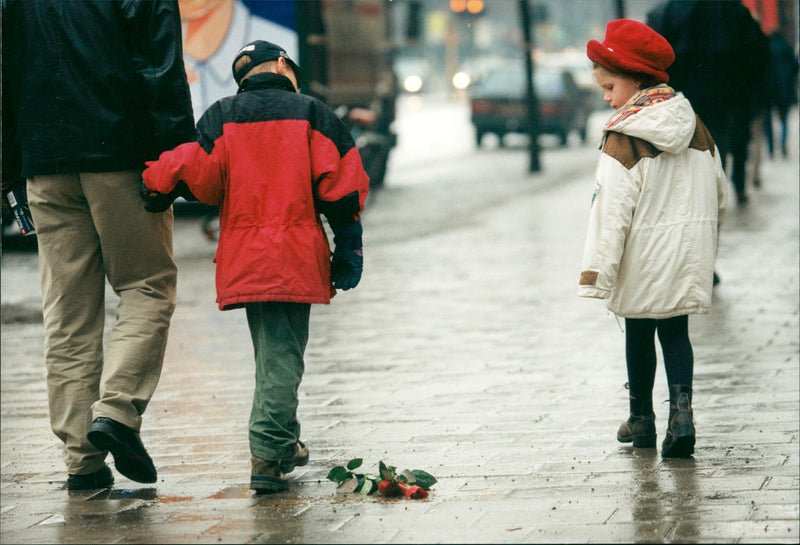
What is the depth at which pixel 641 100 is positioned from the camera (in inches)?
204

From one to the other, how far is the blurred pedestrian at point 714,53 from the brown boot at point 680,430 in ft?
13.4

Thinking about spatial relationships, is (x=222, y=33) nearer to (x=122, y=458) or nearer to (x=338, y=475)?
(x=122, y=458)

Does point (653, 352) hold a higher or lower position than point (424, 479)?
higher

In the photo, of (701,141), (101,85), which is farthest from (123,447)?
(701,141)

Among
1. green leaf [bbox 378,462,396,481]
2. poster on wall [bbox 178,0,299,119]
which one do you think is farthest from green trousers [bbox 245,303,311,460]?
poster on wall [bbox 178,0,299,119]

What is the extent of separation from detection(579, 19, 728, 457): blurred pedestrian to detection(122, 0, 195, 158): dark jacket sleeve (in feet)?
4.88

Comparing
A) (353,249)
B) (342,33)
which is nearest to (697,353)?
(353,249)

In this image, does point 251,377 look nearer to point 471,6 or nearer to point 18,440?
point 18,440

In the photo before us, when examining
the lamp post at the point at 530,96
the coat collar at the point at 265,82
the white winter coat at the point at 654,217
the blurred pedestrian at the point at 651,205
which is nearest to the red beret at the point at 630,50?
the blurred pedestrian at the point at 651,205

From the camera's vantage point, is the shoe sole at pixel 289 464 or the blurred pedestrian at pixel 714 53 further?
the blurred pedestrian at pixel 714 53

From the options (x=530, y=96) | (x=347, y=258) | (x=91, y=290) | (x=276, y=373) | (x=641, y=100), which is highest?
(x=641, y=100)

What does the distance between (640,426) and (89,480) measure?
201cm

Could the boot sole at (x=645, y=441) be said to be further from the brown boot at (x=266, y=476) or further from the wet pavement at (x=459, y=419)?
the brown boot at (x=266, y=476)

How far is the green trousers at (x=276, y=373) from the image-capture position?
187 inches
